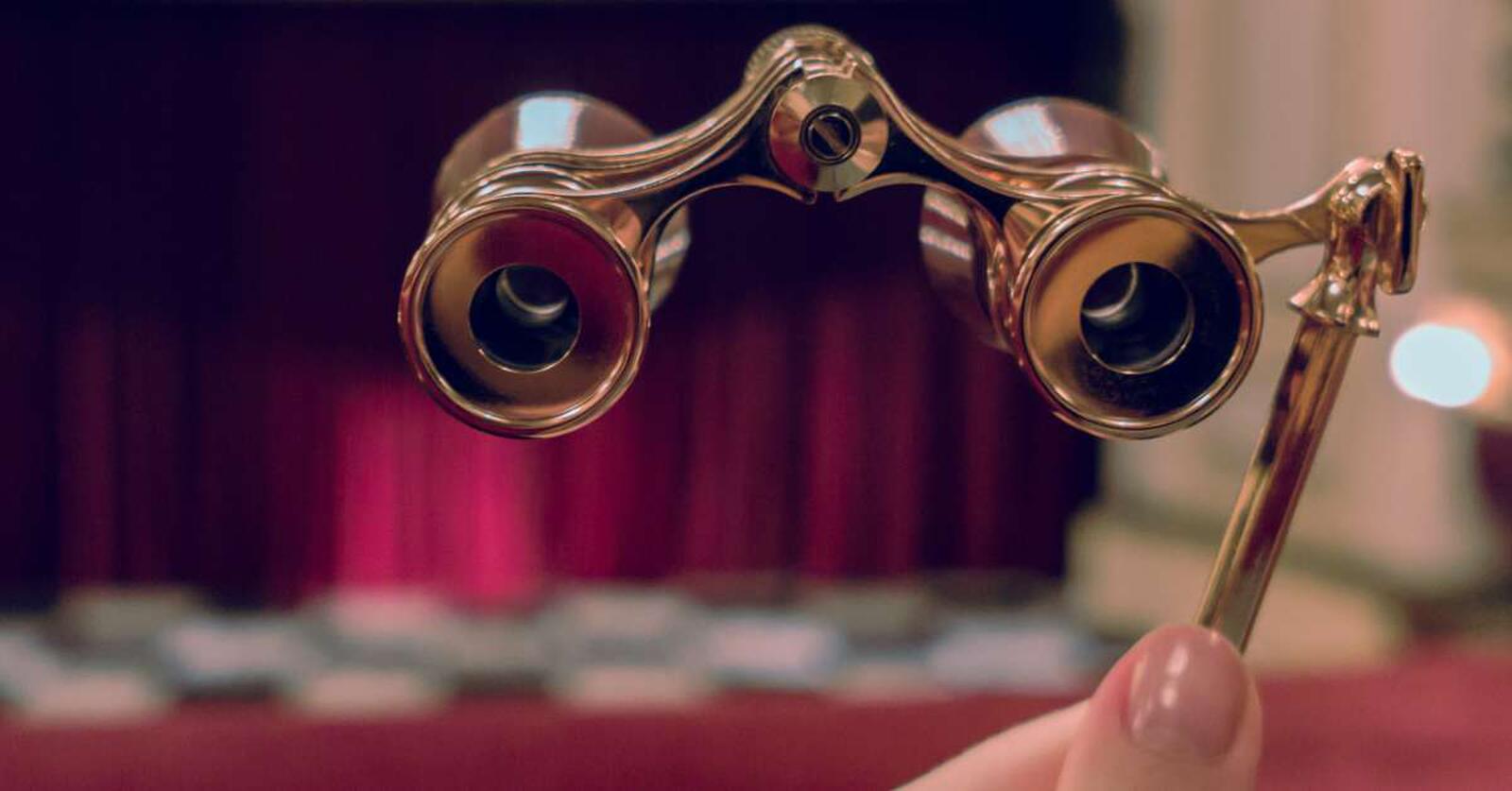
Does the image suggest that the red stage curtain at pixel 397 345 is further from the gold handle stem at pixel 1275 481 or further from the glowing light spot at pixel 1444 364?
the gold handle stem at pixel 1275 481

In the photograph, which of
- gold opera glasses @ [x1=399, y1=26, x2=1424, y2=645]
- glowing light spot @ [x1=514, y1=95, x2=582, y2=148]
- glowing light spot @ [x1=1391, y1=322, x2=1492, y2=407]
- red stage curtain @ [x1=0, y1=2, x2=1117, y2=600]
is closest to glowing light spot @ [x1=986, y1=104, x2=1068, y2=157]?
gold opera glasses @ [x1=399, y1=26, x2=1424, y2=645]

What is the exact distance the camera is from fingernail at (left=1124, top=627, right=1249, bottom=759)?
0.31 m

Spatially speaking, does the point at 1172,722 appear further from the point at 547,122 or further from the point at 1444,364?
the point at 1444,364

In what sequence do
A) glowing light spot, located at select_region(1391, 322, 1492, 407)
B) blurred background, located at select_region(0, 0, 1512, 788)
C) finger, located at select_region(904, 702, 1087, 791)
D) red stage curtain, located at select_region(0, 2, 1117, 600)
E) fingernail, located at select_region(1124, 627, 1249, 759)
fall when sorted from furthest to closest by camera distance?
red stage curtain, located at select_region(0, 2, 1117, 600) → blurred background, located at select_region(0, 0, 1512, 788) → glowing light spot, located at select_region(1391, 322, 1492, 407) → finger, located at select_region(904, 702, 1087, 791) → fingernail, located at select_region(1124, 627, 1249, 759)

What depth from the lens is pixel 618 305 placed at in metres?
0.33

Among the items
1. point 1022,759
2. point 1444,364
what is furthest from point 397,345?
point 1022,759

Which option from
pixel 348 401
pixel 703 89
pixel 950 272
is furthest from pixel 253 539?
pixel 950 272

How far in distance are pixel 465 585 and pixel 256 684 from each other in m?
0.63

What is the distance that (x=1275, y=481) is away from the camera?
1.26 ft

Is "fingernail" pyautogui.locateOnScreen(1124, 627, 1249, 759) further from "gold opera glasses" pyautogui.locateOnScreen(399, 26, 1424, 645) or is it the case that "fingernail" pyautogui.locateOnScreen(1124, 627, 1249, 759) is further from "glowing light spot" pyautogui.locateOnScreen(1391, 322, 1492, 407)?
"glowing light spot" pyautogui.locateOnScreen(1391, 322, 1492, 407)

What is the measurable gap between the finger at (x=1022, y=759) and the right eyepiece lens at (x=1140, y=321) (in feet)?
0.41

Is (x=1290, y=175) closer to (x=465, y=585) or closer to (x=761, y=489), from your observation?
(x=761, y=489)

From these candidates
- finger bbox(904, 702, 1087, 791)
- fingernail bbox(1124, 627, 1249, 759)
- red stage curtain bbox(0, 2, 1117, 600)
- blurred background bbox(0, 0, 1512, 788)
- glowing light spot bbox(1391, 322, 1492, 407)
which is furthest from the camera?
red stage curtain bbox(0, 2, 1117, 600)

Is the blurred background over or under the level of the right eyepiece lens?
over
